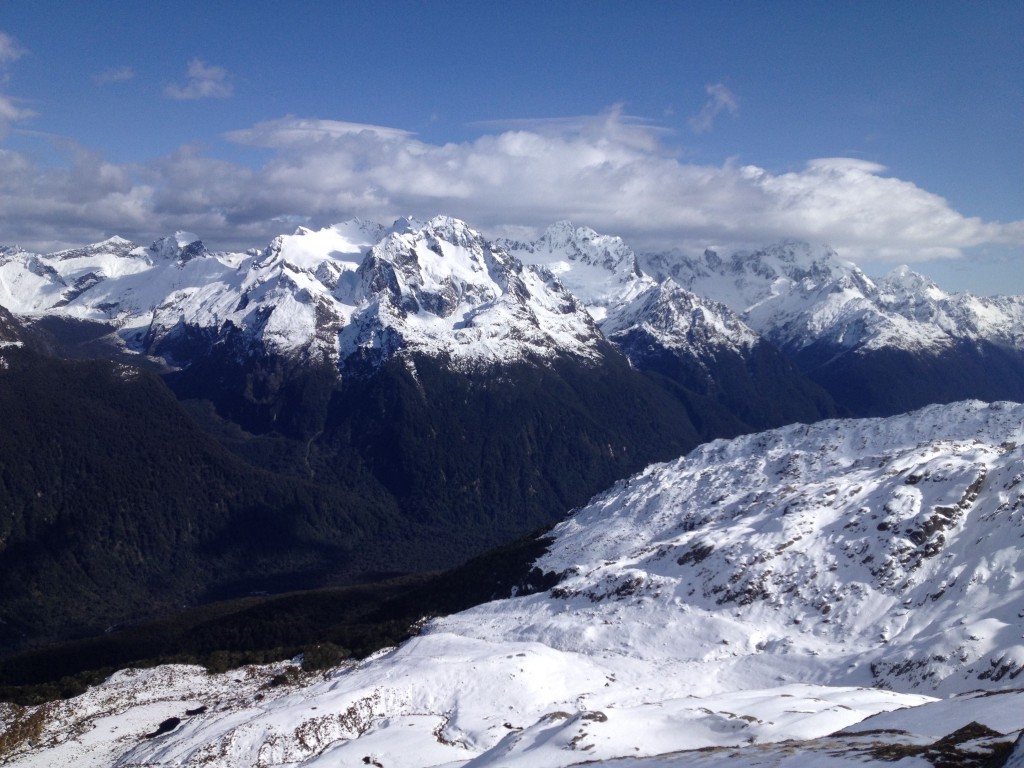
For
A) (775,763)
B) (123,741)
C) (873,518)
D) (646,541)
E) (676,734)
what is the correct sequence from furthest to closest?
(646,541) → (873,518) → (123,741) → (676,734) → (775,763)

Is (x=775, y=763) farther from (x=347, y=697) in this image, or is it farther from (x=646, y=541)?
(x=646, y=541)

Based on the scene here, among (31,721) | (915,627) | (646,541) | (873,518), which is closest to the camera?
(31,721)

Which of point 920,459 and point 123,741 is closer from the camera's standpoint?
point 123,741

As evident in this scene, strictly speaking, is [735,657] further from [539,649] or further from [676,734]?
[676,734]

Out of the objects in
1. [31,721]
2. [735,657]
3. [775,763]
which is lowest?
[735,657]

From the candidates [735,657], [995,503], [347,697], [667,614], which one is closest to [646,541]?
[667,614]

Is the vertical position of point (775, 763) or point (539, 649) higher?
point (775, 763)
